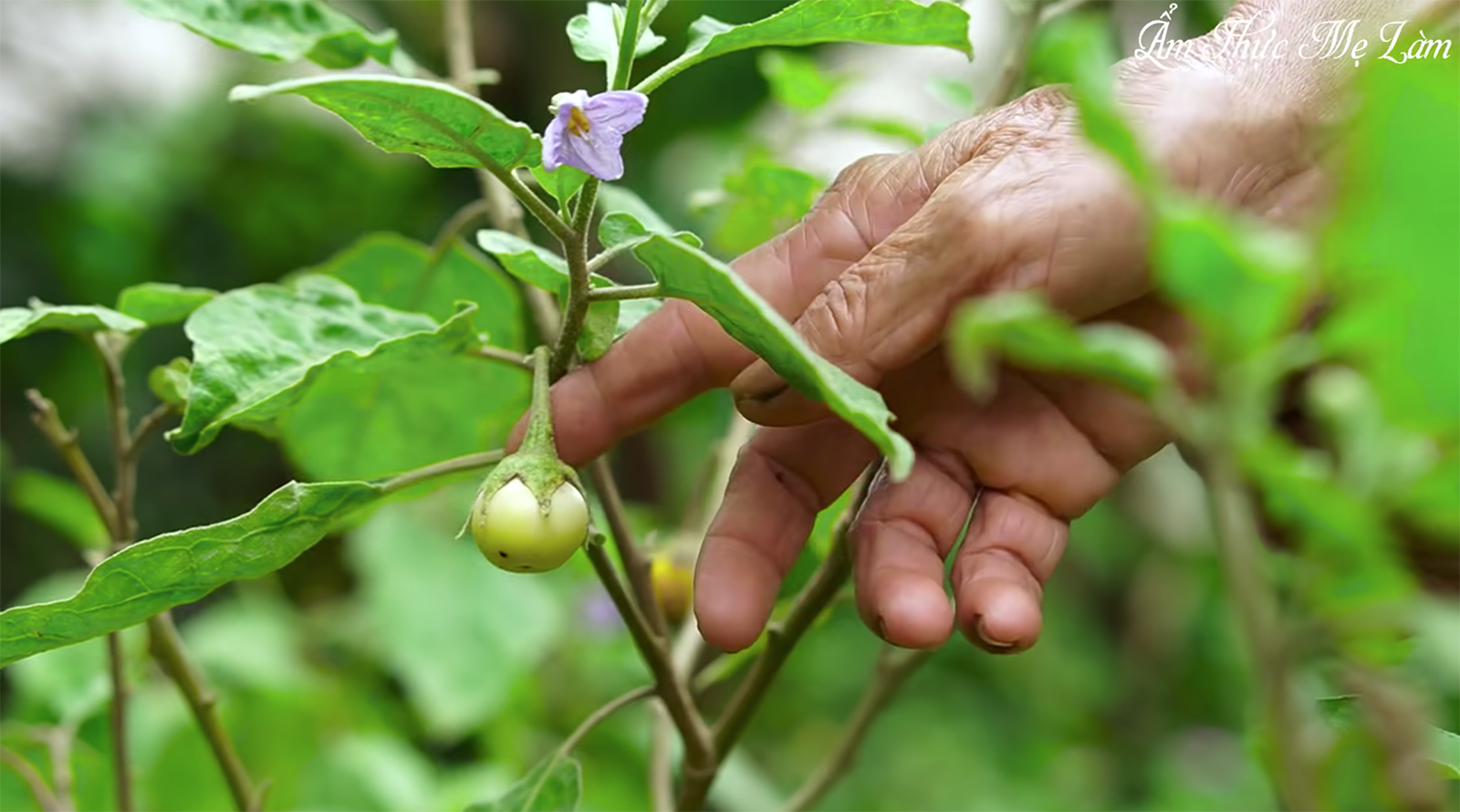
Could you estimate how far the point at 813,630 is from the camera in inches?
40.0

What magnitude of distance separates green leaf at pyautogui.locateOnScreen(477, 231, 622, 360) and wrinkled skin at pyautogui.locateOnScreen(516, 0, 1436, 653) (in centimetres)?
4

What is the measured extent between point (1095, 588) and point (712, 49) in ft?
7.75

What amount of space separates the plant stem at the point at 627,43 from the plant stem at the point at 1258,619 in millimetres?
338

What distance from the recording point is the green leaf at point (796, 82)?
3.73 ft

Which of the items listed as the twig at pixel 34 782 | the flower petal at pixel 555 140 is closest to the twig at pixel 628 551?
the flower petal at pixel 555 140

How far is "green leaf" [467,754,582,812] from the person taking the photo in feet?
2.43

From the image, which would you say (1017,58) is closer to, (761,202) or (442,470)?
(761,202)

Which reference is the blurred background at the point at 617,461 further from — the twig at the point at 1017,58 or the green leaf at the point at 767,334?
the green leaf at the point at 767,334

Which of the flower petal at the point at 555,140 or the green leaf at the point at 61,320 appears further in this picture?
the green leaf at the point at 61,320

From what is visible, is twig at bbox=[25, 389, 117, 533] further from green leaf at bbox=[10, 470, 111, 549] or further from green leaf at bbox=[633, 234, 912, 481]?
green leaf at bbox=[10, 470, 111, 549]

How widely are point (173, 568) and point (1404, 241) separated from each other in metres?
0.49

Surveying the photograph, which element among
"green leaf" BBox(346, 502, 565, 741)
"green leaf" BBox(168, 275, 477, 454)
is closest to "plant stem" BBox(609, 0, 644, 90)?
"green leaf" BBox(168, 275, 477, 454)

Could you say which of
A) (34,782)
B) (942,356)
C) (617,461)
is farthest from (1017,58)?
(617,461)

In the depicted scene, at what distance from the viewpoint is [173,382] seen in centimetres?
77
